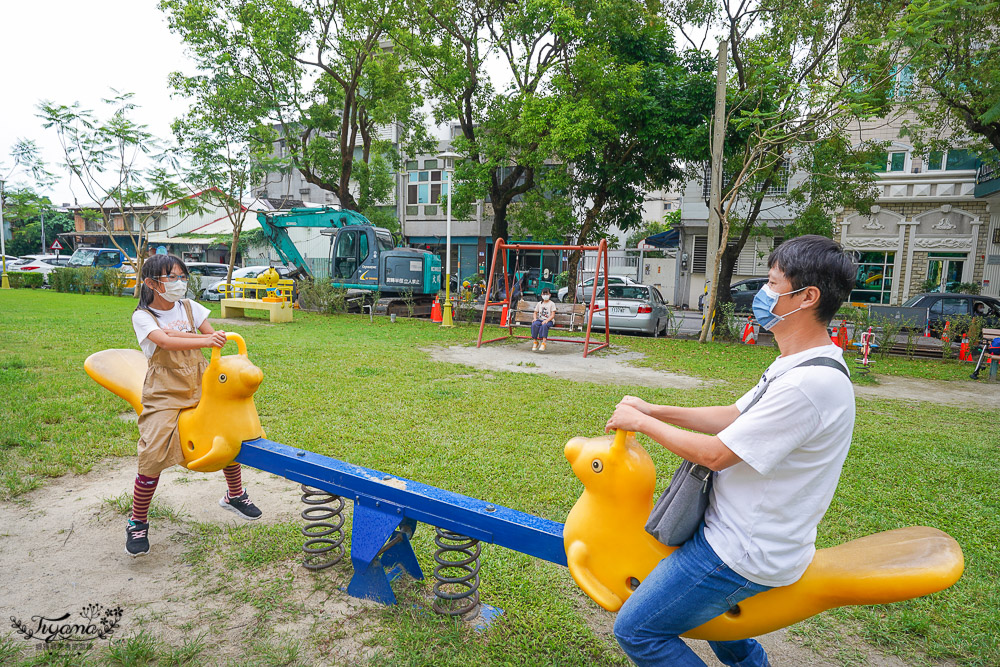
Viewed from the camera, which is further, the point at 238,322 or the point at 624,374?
the point at 238,322

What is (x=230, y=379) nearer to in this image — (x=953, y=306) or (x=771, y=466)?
(x=771, y=466)

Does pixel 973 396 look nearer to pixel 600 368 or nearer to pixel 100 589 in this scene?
pixel 600 368

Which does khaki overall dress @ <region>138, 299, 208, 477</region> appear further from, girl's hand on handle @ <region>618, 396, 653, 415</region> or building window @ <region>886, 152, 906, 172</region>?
building window @ <region>886, 152, 906, 172</region>

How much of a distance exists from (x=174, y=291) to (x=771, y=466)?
308cm

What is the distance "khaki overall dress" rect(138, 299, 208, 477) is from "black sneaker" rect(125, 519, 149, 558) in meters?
0.31

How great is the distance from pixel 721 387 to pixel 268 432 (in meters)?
5.88

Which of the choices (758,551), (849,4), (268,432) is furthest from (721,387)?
(849,4)

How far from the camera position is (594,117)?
44.1 ft

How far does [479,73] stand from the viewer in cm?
1692

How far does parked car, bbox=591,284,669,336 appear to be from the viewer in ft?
46.8

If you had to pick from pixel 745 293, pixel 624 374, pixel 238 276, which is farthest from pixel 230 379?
pixel 238 276

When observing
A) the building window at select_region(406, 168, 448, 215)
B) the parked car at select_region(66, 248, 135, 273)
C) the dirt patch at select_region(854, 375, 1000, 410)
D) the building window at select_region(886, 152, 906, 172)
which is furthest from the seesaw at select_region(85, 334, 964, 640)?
the building window at select_region(406, 168, 448, 215)

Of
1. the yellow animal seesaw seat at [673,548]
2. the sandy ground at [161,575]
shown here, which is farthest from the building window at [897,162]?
the yellow animal seesaw seat at [673,548]

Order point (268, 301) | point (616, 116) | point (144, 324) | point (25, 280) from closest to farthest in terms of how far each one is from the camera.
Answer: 1. point (144, 324)
2. point (616, 116)
3. point (268, 301)
4. point (25, 280)
